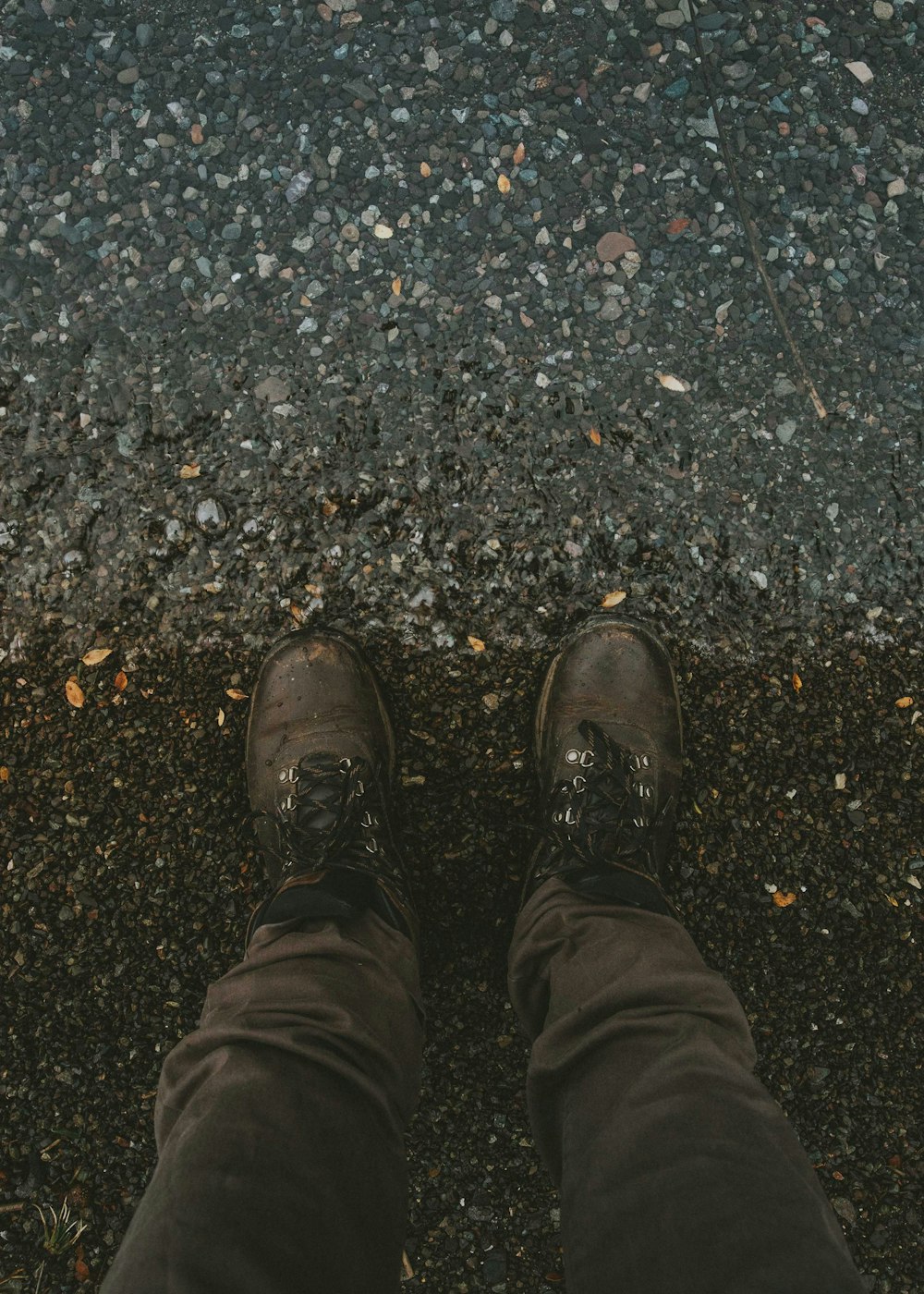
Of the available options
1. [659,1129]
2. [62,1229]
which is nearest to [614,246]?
[659,1129]

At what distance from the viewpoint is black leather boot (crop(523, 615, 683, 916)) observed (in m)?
1.89

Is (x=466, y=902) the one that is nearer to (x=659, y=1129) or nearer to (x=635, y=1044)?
(x=635, y=1044)

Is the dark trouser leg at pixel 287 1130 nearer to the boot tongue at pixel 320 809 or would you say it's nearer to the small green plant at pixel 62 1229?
→ the boot tongue at pixel 320 809

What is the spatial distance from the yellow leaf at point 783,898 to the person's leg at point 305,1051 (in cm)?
93

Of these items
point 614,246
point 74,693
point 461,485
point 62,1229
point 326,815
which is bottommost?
point 62,1229

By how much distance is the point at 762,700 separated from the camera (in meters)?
2.00

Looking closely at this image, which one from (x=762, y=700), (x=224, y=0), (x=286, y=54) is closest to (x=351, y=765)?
(x=762, y=700)

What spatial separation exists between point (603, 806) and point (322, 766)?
71cm

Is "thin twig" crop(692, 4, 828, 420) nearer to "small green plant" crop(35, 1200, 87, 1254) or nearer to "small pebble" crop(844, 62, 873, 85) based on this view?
"small pebble" crop(844, 62, 873, 85)

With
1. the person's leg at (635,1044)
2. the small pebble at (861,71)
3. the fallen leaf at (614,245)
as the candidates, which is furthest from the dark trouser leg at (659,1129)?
the small pebble at (861,71)

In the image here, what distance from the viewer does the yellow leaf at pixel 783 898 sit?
197cm

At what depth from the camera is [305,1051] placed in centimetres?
139

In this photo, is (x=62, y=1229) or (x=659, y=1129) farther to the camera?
(x=62, y=1229)

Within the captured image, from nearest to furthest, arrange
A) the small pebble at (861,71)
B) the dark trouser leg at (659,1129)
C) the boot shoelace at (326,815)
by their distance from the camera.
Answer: the dark trouser leg at (659,1129) < the boot shoelace at (326,815) < the small pebble at (861,71)
